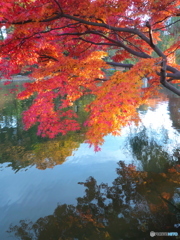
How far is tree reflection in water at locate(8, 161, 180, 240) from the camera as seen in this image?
3.77m

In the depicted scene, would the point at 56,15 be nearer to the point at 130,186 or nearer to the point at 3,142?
the point at 130,186

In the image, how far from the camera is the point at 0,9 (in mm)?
3748

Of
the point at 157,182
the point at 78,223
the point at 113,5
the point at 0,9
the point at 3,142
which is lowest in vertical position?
the point at 78,223

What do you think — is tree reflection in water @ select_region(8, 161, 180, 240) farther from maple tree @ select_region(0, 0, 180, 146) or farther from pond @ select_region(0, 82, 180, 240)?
maple tree @ select_region(0, 0, 180, 146)

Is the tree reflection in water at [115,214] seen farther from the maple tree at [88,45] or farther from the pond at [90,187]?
the maple tree at [88,45]

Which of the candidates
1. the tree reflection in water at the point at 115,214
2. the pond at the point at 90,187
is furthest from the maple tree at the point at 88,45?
the tree reflection in water at the point at 115,214

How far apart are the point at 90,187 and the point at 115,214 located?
113cm

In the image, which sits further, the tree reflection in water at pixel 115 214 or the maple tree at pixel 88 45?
the maple tree at pixel 88 45

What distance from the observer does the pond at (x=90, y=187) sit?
390cm

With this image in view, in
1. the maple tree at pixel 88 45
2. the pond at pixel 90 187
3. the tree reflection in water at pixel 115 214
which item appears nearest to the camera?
the tree reflection in water at pixel 115 214

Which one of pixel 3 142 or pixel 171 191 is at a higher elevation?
pixel 3 142

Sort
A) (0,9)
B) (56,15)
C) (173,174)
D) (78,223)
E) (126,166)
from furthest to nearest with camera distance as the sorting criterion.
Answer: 1. (126,166)
2. (173,174)
3. (56,15)
4. (78,223)
5. (0,9)

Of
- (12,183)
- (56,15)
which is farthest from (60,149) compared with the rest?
(56,15)

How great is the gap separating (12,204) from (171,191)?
385cm
